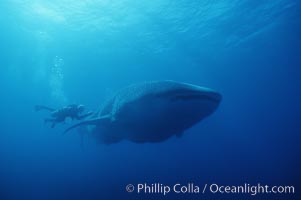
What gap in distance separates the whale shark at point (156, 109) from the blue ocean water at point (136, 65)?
2.30 metres

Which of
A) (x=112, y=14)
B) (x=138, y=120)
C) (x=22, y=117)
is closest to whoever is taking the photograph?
(x=138, y=120)

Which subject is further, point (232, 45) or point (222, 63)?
point (222, 63)

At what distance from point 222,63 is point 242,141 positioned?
144 feet

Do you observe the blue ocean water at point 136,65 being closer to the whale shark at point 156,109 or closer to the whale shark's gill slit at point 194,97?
the whale shark at point 156,109

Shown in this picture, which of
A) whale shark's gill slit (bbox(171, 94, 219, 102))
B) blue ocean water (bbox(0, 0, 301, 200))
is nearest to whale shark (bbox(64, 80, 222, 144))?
whale shark's gill slit (bbox(171, 94, 219, 102))

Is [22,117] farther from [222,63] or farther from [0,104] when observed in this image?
[222,63]

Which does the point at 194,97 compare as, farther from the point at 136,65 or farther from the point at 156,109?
the point at 136,65

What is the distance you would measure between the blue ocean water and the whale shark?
7.54 ft

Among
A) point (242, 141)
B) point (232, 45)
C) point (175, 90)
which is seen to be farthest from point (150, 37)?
point (242, 141)

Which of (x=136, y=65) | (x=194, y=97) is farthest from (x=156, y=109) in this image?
(x=136, y=65)

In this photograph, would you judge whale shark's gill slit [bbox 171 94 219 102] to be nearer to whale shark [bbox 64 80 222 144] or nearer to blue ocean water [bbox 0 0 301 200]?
whale shark [bbox 64 80 222 144]

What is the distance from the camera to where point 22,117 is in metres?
51.8

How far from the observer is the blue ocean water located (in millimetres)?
19125

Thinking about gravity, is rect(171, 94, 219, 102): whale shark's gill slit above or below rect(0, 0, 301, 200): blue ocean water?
below
